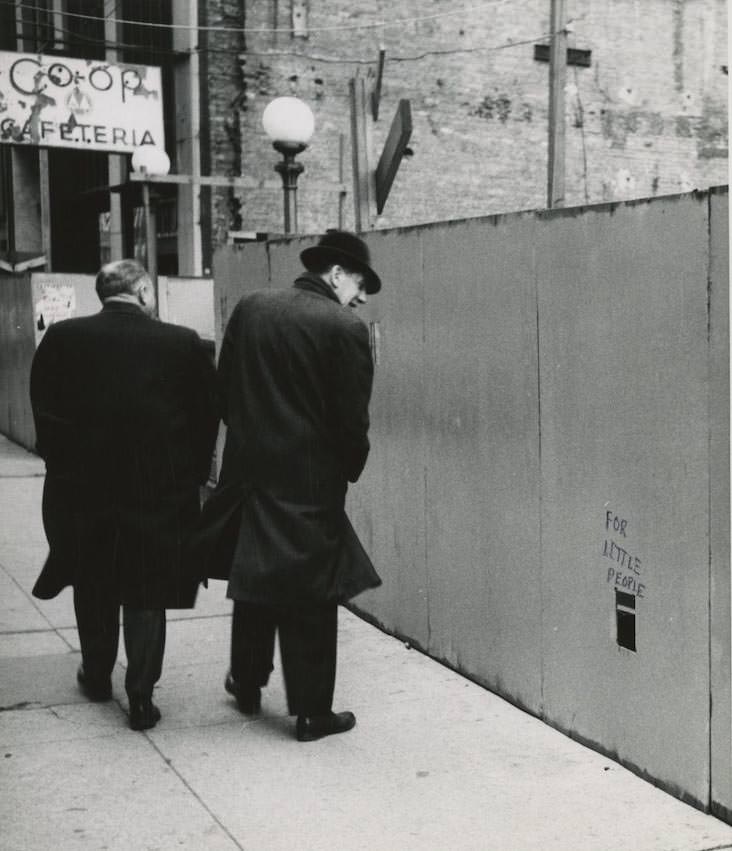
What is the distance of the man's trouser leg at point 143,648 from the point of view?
472 centimetres

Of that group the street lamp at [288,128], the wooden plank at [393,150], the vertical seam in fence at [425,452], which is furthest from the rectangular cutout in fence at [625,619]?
the street lamp at [288,128]

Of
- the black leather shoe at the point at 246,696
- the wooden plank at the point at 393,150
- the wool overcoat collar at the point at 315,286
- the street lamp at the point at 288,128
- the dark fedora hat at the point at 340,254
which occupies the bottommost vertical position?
the black leather shoe at the point at 246,696

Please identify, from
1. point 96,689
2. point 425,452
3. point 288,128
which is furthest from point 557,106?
point 96,689

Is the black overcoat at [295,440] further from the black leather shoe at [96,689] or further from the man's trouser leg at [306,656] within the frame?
the black leather shoe at [96,689]

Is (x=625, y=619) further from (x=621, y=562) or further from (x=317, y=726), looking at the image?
(x=317, y=726)

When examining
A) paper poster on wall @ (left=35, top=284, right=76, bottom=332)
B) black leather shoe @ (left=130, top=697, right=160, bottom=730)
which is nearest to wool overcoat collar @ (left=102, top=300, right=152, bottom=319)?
black leather shoe @ (left=130, top=697, right=160, bottom=730)

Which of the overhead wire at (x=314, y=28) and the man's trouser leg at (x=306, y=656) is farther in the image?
the overhead wire at (x=314, y=28)

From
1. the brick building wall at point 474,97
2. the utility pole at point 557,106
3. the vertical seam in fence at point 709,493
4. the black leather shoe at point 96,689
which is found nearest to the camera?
the vertical seam in fence at point 709,493

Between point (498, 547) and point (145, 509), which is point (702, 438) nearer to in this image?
point (498, 547)

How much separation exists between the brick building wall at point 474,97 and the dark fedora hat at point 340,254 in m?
14.0

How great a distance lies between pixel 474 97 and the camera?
21391 millimetres

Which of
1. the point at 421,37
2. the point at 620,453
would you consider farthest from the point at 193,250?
the point at 620,453

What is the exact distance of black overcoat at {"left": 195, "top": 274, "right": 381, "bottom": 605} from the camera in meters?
4.46

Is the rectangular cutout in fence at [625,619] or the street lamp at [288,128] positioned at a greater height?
the street lamp at [288,128]
